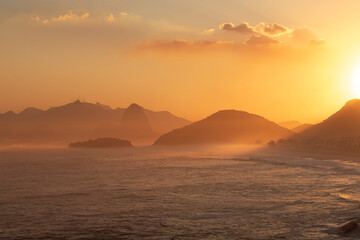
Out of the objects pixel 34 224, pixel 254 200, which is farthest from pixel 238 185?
pixel 34 224

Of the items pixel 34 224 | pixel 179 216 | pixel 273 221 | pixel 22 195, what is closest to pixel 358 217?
pixel 273 221

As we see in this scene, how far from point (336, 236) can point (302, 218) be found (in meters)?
5.20

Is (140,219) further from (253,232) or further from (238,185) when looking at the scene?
(238,185)

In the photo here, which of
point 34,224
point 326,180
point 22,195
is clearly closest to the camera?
point 34,224

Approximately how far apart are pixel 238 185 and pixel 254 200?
12.9 metres

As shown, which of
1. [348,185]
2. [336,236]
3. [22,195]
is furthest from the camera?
[348,185]

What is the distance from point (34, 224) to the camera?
28.1 metres

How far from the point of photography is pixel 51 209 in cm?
3391

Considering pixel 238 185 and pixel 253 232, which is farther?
pixel 238 185

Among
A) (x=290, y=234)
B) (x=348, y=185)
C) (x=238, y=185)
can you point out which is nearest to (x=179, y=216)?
(x=290, y=234)

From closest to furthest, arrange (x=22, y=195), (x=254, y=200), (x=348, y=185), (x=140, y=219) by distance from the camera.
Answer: (x=140, y=219) < (x=254, y=200) < (x=22, y=195) < (x=348, y=185)

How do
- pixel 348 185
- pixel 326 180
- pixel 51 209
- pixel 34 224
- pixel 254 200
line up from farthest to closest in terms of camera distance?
pixel 326 180
pixel 348 185
pixel 254 200
pixel 51 209
pixel 34 224

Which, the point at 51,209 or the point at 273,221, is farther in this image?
the point at 51,209

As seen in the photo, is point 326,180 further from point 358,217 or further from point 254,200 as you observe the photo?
point 358,217
